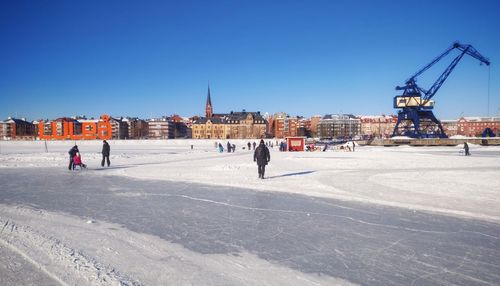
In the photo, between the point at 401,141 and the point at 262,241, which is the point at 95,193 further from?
the point at 401,141

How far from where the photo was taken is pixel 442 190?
394 inches

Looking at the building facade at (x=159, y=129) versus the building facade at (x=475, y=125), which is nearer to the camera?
the building facade at (x=159, y=129)

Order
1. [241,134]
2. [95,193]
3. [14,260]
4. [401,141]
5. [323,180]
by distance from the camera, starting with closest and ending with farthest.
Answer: [14,260] → [95,193] → [323,180] → [401,141] → [241,134]

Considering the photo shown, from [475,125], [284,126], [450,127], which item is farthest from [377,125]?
[284,126]

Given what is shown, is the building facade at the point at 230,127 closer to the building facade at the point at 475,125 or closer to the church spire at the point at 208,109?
the church spire at the point at 208,109

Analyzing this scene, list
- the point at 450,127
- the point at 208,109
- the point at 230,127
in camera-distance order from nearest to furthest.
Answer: the point at 230,127, the point at 208,109, the point at 450,127

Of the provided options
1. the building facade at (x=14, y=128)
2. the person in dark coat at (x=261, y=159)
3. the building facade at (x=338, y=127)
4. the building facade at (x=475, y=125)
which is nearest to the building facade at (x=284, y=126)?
the building facade at (x=338, y=127)

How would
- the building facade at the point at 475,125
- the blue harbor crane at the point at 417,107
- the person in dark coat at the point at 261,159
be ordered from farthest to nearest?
the building facade at the point at 475,125 → the blue harbor crane at the point at 417,107 → the person in dark coat at the point at 261,159

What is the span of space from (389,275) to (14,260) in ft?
15.1

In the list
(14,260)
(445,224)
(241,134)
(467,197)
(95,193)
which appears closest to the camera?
(14,260)

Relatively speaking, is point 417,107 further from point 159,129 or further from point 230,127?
point 159,129

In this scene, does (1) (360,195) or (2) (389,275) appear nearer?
(2) (389,275)

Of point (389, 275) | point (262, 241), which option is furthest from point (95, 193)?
point (389, 275)

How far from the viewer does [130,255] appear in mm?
4512
